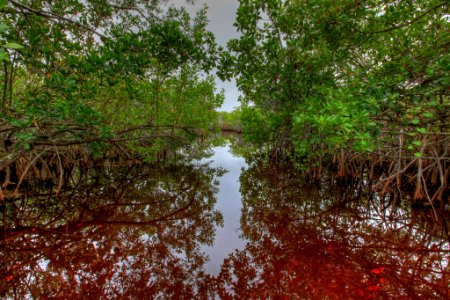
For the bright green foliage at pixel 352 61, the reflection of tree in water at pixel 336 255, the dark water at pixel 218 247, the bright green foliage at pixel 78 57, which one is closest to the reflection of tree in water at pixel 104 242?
the dark water at pixel 218 247

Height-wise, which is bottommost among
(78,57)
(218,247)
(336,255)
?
(218,247)

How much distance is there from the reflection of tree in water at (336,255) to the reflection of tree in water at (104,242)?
677mm

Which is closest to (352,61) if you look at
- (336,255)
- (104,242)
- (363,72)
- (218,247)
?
(363,72)

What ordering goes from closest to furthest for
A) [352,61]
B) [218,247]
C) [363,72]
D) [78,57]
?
[78,57] → [218,247] → [363,72] → [352,61]

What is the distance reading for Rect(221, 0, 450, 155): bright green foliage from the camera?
11.4ft

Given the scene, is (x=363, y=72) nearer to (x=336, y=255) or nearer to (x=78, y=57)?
(x=336, y=255)

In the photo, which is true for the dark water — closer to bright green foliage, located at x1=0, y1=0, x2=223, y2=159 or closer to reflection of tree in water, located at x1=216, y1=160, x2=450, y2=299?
reflection of tree in water, located at x1=216, y1=160, x2=450, y2=299

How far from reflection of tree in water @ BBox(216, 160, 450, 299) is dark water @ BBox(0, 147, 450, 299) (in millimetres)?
14

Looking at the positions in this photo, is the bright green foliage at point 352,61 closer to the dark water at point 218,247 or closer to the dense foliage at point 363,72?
the dense foliage at point 363,72

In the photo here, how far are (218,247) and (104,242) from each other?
1.67 m

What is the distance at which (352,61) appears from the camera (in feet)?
22.4

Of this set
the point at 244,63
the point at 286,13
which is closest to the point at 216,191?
the point at 244,63

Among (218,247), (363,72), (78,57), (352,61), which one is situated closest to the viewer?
(78,57)

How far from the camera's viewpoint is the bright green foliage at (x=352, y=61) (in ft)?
11.4
